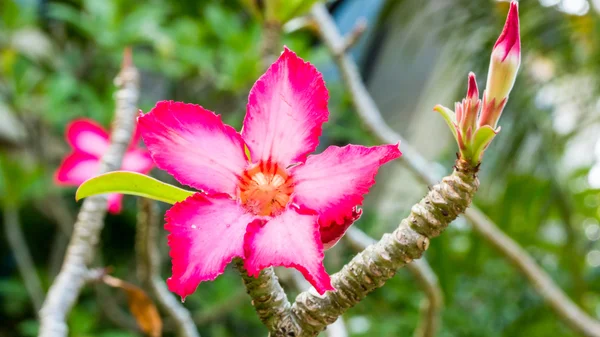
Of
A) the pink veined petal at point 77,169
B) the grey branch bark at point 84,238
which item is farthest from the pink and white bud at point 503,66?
the pink veined petal at point 77,169

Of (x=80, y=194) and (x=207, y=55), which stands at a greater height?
(x=207, y=55)

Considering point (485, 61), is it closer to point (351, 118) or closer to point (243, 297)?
point (351, 118)

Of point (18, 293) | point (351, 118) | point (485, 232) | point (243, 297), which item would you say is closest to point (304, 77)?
point (485, 232)

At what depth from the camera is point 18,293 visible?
1342 mm

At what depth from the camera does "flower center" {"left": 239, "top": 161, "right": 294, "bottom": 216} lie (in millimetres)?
199

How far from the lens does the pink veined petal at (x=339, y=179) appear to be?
18 centimetres

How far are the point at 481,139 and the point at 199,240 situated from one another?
95 millimetres

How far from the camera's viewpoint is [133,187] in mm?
203

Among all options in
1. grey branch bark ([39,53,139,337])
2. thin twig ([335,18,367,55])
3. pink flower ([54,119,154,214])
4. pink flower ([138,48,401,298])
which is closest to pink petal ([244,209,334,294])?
pink flower ([138,48,401,298])

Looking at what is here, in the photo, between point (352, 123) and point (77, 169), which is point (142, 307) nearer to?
point (77, 169)

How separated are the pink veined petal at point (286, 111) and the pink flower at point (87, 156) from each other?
0.88ft

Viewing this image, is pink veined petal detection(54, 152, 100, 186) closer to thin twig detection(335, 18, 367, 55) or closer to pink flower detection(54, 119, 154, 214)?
pink flower detection(54, 119, 154, 214)

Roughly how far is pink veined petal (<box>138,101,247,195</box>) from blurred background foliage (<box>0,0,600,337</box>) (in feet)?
2.88

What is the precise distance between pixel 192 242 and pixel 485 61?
113 centimetres
